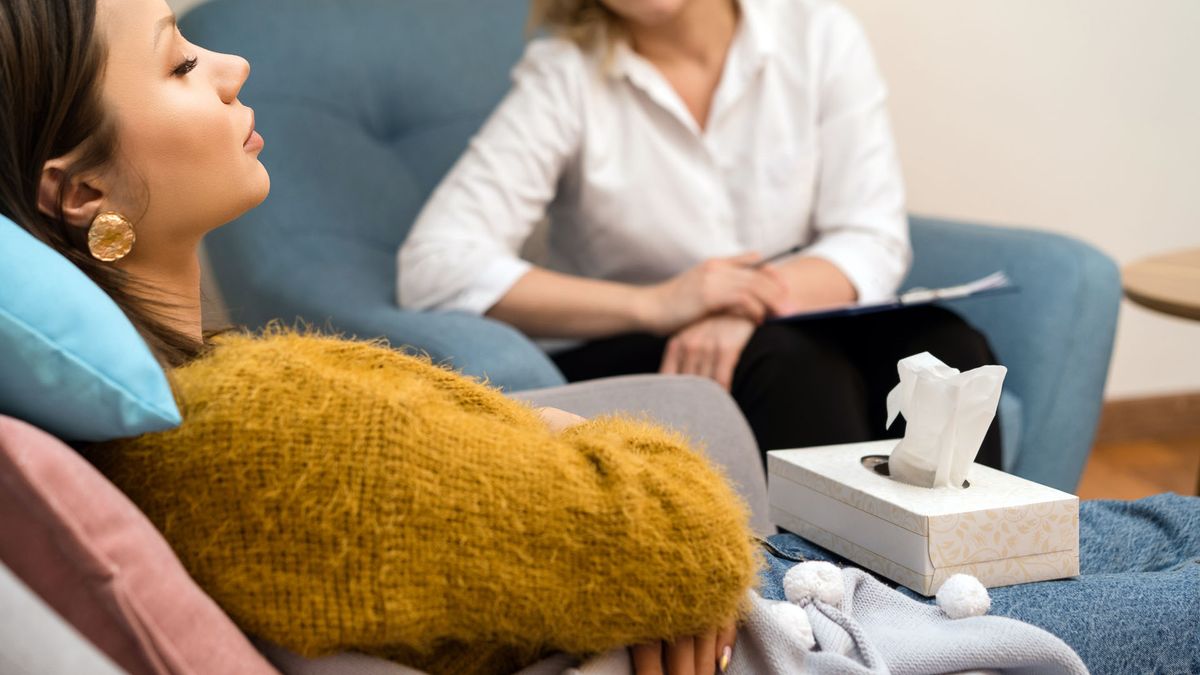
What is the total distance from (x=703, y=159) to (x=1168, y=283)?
28.5 inches

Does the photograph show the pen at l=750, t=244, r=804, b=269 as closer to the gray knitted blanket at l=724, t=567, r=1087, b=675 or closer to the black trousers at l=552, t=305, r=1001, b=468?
the black trousers at l=552, t=305, r=1001, b=468

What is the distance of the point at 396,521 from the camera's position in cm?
64

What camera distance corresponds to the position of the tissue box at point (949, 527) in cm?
82

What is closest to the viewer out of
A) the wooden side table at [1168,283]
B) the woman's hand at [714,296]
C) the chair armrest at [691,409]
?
the chair armrest at [691,409]

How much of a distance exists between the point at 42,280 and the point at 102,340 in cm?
4

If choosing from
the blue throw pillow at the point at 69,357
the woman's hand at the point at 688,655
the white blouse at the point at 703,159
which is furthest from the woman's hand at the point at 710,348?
the blue throw pillow at the point at 69,357

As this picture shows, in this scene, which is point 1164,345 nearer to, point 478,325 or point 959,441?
point 478,325

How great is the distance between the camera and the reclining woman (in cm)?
64

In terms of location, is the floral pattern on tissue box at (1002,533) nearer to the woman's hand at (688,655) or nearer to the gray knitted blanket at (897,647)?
the gray knitted blanket at (897,647)

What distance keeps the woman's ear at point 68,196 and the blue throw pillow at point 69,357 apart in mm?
142

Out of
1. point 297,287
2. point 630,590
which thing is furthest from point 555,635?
point 297,287

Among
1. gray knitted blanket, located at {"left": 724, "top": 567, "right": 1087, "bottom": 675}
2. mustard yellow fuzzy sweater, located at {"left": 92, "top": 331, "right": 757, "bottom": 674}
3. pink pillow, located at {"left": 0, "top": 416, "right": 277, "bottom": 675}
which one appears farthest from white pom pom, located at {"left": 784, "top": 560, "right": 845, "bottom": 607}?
pink pillow, located at {"left": 0, "top": 416, "right": 277, "bottom": 675}

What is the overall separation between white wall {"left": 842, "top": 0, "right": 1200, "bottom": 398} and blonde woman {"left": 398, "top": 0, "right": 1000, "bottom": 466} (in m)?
0.75

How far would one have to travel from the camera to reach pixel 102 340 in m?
0.62
